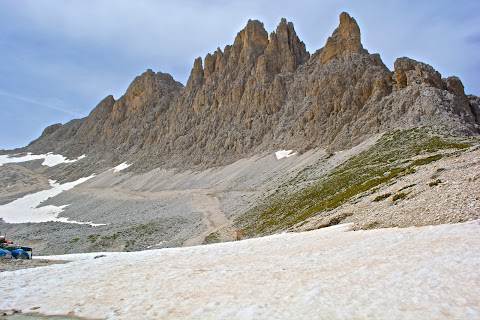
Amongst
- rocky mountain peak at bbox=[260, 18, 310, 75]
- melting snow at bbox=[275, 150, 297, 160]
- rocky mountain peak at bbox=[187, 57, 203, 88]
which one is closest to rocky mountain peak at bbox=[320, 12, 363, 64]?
rocky mountain peak at bbox=[260, 18, 310, 75]

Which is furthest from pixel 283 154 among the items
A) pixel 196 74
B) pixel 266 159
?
pixel 196 74

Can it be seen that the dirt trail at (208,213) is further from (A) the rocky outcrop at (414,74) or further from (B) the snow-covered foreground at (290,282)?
(A) the rocky outcrop at (414,74)

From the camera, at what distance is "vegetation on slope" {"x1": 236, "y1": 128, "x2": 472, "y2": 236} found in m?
45.6

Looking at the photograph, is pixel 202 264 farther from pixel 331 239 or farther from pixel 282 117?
pixel 282 117

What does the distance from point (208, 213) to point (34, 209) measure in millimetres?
76166

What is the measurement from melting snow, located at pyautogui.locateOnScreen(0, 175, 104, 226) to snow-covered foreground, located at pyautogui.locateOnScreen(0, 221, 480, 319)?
73.3 m

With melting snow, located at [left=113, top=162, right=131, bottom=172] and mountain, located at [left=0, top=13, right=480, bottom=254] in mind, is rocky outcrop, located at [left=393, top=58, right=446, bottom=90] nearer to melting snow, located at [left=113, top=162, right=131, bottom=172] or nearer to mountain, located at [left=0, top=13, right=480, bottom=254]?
mountain, located at [left=0, top=13, right=480, bottom=254]

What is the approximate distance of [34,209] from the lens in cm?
11656

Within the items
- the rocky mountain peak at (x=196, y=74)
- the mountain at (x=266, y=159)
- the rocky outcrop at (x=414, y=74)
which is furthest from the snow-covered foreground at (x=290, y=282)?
the rocky mountain peak at (x=196, y=74)

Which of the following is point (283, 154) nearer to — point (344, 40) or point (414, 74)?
point (414, 74)

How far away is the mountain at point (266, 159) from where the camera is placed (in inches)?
1436

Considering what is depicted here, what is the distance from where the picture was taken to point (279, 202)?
5712 cm

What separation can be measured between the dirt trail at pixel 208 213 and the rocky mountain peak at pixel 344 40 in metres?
58.0

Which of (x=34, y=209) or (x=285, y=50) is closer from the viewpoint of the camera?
(x=34, y=209)
